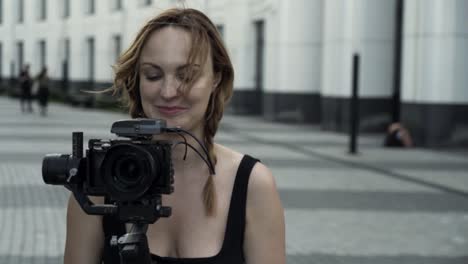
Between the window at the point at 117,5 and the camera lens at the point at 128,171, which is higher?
the window at the point at 117,5

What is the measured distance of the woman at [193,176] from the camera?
2.16 meters

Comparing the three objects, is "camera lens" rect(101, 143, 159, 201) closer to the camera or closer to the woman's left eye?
the camera

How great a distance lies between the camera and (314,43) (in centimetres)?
2311

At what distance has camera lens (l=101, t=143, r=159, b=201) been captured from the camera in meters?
1.92

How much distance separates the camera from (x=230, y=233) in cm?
225

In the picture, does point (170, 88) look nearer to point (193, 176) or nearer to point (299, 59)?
point (193, 176)

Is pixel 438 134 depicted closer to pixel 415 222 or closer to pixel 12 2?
pixel 415 222

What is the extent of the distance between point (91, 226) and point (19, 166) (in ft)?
32.4

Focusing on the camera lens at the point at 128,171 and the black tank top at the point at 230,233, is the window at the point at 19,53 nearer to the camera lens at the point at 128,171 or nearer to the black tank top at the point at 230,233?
the black tank top at the point at 230,233

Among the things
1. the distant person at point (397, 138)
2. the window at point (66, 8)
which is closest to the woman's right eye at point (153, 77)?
the distant person at point (397, 138)

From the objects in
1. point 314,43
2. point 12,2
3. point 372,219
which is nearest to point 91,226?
point 372,219

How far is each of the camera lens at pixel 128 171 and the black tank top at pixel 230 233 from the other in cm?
31

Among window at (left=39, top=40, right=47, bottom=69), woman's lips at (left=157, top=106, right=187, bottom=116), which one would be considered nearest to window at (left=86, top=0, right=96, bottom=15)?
window at (left=39, top=40, right=47, bottom=69)

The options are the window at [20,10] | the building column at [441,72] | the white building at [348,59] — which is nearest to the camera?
the building column at [441,72]
